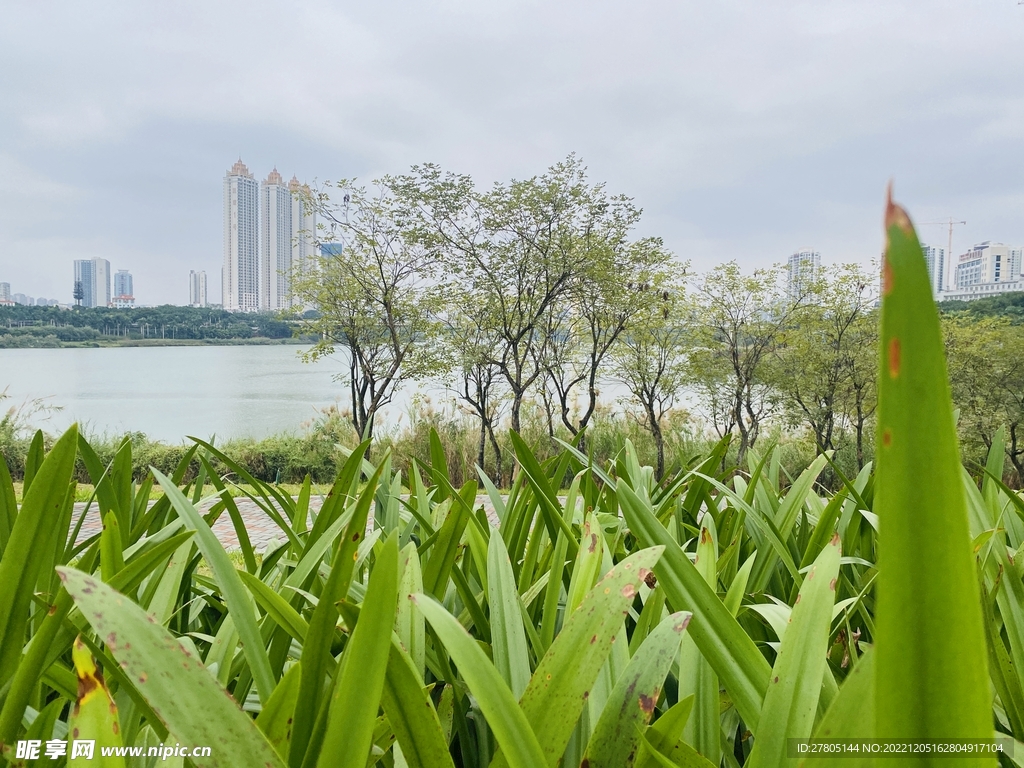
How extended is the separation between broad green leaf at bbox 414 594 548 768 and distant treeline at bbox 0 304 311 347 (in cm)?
2077

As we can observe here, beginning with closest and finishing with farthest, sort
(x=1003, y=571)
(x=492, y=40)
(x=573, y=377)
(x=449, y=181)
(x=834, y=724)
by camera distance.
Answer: (x=834, y=724) → (x=1003, y=571) → (x=449, y=181) → (x=573, y=377) → (x=492, y=40)

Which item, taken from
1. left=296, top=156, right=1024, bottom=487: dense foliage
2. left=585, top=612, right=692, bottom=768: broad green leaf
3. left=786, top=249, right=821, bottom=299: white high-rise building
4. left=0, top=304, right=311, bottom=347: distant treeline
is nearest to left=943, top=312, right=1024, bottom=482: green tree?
left=296, top=156, right=1024, bottom=487: dense foliage

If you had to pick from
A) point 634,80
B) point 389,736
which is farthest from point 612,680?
point 634,80

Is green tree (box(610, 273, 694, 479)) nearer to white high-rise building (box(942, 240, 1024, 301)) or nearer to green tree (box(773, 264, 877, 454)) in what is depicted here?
green tree (box(773, 264, 877, 454))

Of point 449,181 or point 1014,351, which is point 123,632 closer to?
point 449,181

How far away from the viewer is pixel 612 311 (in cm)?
1042

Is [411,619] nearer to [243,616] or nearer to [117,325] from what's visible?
[243,616]

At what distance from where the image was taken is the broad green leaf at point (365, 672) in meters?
0.32

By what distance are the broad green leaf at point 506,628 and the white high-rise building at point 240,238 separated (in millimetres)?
23881

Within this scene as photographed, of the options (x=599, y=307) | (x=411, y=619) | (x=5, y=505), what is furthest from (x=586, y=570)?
(x=599, y=307)

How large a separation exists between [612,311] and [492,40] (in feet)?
55.1

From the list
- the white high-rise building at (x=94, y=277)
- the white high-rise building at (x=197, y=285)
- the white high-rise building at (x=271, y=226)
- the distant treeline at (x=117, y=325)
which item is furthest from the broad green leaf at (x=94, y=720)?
the white high-rise building at (x=94, y=277)

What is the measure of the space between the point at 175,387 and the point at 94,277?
16.5 meters

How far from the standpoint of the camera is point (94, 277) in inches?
1184
